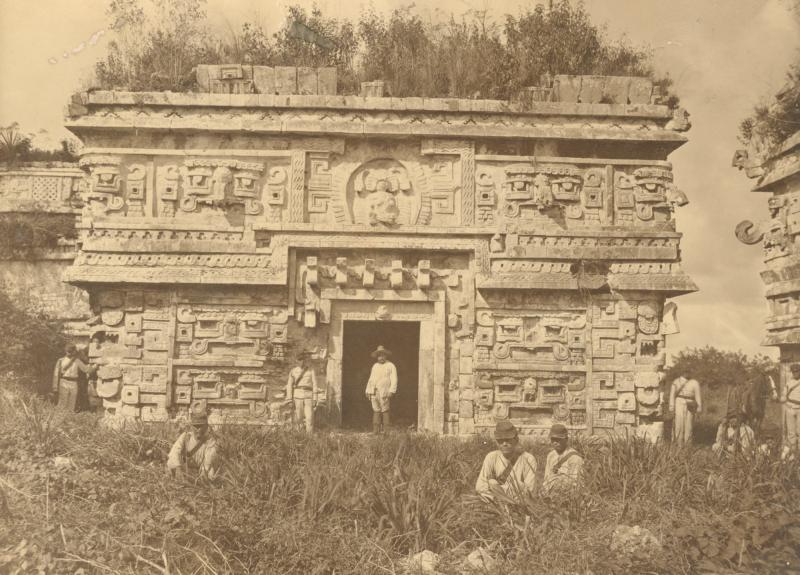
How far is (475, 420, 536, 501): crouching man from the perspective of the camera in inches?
248

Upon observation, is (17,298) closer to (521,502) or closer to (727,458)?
(521,502)

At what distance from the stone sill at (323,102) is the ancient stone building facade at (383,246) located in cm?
3

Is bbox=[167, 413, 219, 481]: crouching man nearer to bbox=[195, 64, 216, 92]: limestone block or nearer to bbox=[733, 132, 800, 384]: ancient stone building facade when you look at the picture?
bbox=[195, 64, 216, 92]: limestone block

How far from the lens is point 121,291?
11164 millimetres

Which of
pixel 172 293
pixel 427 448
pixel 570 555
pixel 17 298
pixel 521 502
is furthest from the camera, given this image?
pixel 17 298

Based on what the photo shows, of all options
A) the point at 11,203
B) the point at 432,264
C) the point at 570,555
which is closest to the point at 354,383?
the point at 432,264

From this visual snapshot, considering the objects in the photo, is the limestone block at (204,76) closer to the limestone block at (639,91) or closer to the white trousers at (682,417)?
the limestone block at (639,91)

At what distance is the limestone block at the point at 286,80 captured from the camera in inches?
454

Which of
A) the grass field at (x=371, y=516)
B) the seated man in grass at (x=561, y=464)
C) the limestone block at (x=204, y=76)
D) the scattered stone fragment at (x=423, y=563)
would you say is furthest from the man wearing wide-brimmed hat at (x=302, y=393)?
the scattered stone fragment at (x=423, y=563)

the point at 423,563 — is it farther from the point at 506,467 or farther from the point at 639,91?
the point at 639,91

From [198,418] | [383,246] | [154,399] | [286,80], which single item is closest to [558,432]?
[198,418]

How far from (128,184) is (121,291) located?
1.69 m

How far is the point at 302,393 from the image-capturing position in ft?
35.7

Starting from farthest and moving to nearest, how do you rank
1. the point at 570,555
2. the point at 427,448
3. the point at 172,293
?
the point at 172,293 → the point at 427,448 → the point at 570,555
